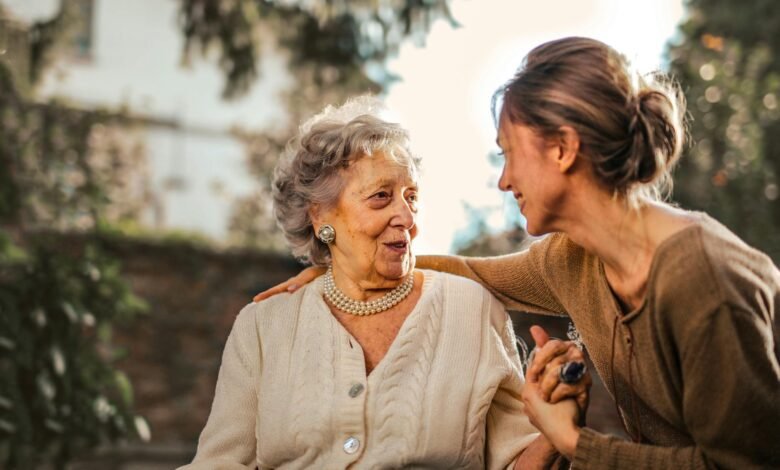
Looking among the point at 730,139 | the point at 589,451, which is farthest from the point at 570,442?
the point at 730,139

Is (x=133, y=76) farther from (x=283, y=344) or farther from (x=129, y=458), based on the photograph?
(x=283, y=344)

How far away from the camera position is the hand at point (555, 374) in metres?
2.45

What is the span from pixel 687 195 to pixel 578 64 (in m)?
4.02

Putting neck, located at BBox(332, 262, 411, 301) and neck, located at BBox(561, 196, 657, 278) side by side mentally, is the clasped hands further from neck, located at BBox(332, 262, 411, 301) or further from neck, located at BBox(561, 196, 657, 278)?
neck, located at BBox(332, 262, 411, 301)

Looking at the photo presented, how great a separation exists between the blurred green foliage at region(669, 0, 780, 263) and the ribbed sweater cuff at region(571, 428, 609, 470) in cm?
370

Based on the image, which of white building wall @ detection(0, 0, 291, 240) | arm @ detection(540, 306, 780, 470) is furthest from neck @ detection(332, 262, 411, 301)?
white building wall @ detection(0, 0, 291, 240)

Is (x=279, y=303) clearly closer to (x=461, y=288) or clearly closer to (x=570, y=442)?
(x=461, y=288)

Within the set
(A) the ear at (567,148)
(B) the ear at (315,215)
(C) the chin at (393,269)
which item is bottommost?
(C) the chin at (393,269)

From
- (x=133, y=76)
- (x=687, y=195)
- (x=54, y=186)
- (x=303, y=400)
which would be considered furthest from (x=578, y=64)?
(x=133, y=76)

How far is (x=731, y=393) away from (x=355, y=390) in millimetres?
→ 1016

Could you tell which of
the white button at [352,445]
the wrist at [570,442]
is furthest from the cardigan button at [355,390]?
the wrist at [570,442]

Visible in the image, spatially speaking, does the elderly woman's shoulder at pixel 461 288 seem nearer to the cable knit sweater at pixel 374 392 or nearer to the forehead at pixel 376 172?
the cable knit sweater at pixel 374 392

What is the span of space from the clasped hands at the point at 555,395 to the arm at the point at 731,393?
27 cm

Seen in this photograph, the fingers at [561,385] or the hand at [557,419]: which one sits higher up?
the fingers at [561,385]
